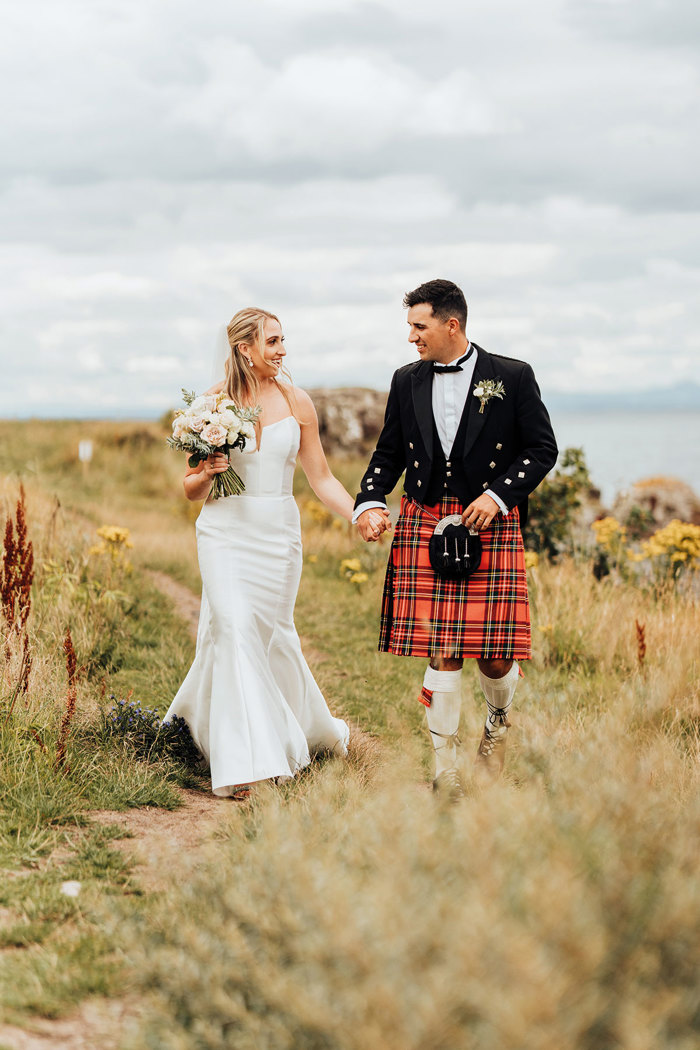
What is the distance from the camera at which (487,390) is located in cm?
395

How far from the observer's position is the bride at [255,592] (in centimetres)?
416

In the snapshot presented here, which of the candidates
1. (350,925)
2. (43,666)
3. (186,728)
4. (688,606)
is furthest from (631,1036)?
(688,606)

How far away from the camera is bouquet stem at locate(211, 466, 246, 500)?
4301mm

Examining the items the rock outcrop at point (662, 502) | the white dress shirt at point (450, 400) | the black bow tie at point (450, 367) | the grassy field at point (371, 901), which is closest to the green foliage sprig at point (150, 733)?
the grassy field at point (371, 901)

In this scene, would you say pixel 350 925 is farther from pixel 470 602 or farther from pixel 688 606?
pixel 688 606

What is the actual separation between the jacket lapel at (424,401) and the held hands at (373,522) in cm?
33

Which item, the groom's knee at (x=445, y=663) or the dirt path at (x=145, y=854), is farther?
the groom's knee at (x=445, y=663)

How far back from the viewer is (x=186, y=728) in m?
4.61

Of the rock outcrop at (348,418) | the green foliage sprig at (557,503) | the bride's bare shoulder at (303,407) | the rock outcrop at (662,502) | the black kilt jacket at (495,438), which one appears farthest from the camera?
the rock outcrop at (348,418)

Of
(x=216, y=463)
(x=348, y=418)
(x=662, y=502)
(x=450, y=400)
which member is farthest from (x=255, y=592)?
(x=348, y=418)

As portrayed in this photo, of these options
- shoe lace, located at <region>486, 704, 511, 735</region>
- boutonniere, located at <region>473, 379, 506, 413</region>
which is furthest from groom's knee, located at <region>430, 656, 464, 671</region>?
boutonniere, located at <region>473, 379, 506, 413</region>

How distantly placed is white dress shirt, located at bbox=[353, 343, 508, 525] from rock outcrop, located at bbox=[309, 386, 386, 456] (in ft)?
48.3

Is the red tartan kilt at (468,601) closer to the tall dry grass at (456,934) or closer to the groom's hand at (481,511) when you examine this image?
the groom's hand at (481,511)

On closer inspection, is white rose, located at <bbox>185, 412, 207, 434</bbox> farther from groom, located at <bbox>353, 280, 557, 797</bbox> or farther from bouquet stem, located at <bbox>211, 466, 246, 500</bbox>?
groom, located at <bbox>353, 280, 557, 797</bbox>
